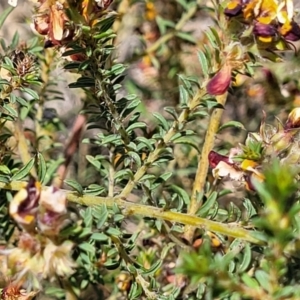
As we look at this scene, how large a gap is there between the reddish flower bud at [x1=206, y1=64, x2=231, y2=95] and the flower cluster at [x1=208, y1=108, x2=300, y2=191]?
0.07 meters

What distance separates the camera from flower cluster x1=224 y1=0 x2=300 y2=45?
88cm

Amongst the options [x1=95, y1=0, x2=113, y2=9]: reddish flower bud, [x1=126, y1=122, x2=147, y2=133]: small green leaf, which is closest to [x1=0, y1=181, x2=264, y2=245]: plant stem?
[x1=126, y1=122, x2=147, y2=133]: small green leaf

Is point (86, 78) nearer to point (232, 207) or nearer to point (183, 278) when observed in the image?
point (232, 207)

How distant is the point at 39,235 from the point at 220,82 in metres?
0.36

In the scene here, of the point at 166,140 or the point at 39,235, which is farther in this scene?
the point at 166,140

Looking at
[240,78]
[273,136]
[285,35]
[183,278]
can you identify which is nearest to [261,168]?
Result: [273,136]

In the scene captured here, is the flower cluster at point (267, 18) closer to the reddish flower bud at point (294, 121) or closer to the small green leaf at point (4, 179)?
the reddish flower bud at point (294, 121)

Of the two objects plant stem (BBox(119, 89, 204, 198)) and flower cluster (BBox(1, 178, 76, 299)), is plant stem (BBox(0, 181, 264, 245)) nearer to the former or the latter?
plant stem (BBox(119, 89, 204, 198))

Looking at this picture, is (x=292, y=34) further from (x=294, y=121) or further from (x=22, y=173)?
(x=22, y=173)

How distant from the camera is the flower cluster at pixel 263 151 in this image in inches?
34.0

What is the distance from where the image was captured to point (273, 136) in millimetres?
894

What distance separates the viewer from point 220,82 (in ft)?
2.96

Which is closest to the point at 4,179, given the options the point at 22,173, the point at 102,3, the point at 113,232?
A: the point at 22,173

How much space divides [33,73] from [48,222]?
13.5 inches
